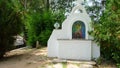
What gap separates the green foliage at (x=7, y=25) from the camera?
42.8 ft

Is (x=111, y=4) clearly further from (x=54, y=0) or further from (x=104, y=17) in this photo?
(x=54, y=0)

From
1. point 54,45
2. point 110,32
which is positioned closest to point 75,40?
point 54,45

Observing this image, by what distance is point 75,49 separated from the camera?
12820 millimetres

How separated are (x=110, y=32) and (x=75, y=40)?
2099 millimetres

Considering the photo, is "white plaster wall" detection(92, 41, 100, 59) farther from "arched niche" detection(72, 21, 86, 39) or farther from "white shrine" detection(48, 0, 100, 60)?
"arched niche" detection(72, 21, 86, 39)

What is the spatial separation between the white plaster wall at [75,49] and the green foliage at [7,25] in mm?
2836

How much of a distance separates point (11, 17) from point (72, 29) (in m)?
3.52

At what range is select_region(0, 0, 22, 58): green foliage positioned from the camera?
13.0 meters

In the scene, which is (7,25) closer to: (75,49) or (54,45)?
(54,45)

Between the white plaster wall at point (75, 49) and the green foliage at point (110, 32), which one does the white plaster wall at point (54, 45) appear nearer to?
the white plaster wall at point (75, 49)

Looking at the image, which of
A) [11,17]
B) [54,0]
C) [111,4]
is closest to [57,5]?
[54,0]

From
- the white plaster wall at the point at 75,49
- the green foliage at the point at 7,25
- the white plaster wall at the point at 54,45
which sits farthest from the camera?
the white plaster wall at the point at 54,45

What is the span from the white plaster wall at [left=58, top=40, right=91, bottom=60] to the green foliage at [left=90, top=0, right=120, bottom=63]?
711 mm

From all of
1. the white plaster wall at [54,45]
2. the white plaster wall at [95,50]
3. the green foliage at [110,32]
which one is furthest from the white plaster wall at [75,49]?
the green foliage at [110,32]
